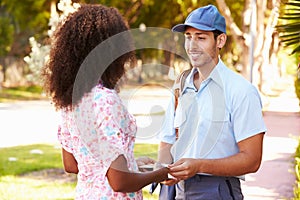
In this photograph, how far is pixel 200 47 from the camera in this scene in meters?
3.32

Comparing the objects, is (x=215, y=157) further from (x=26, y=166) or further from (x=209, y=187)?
(x=26, y=166)

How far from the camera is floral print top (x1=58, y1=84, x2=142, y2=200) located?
9.56 ft

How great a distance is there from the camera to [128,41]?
3059 mm

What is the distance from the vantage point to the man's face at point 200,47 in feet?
10.9

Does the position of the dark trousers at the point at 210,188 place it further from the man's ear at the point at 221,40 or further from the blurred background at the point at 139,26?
the blurred background at the point at 139,26

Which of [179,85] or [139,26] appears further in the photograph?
[139,26]

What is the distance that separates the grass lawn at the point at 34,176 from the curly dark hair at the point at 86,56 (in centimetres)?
454

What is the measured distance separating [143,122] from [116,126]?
1.78 feet

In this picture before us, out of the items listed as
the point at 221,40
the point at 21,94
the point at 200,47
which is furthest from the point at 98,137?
the point at 21,94

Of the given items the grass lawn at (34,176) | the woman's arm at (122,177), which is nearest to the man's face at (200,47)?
the woman's arm at (122,177)

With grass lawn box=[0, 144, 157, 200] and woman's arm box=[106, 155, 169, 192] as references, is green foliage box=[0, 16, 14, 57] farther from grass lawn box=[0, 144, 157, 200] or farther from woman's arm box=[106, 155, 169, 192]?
woman's arm box=[106, 155, 169, 192]

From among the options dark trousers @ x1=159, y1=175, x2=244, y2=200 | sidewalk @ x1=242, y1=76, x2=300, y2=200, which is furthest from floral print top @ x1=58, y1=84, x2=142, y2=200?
sidewalk @ x1=242, y1=76, x2=300, y2=200

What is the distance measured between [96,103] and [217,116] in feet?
2.07

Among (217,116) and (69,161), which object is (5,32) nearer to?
(69,161)
